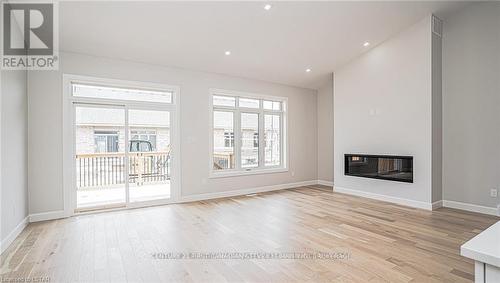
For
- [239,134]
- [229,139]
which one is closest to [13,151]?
[229,139]

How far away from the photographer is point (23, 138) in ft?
12.4

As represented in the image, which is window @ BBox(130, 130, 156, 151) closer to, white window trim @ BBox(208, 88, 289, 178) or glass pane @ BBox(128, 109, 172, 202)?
glass pane @ BBox(128, 109, 172, 202)

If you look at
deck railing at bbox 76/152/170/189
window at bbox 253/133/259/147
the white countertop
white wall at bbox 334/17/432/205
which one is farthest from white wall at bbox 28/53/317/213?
the white countertop

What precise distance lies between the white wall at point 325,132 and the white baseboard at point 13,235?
21.5ft

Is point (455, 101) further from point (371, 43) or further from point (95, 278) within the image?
point (95, 278)

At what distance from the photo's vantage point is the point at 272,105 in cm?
691

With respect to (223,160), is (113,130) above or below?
above

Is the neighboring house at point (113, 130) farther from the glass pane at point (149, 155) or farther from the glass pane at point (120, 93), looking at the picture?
the glass pane at point (120, 93)

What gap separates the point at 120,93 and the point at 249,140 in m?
3.09

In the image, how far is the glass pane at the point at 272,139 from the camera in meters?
6.85

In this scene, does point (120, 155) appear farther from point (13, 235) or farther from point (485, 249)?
point (485, 249)

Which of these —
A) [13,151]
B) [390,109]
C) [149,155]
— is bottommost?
[149,155]

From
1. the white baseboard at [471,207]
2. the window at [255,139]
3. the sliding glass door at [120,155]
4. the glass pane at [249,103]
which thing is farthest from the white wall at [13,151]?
the white baseboard at [471,207]

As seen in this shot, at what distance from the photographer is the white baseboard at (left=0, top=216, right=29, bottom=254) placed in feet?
9.66
